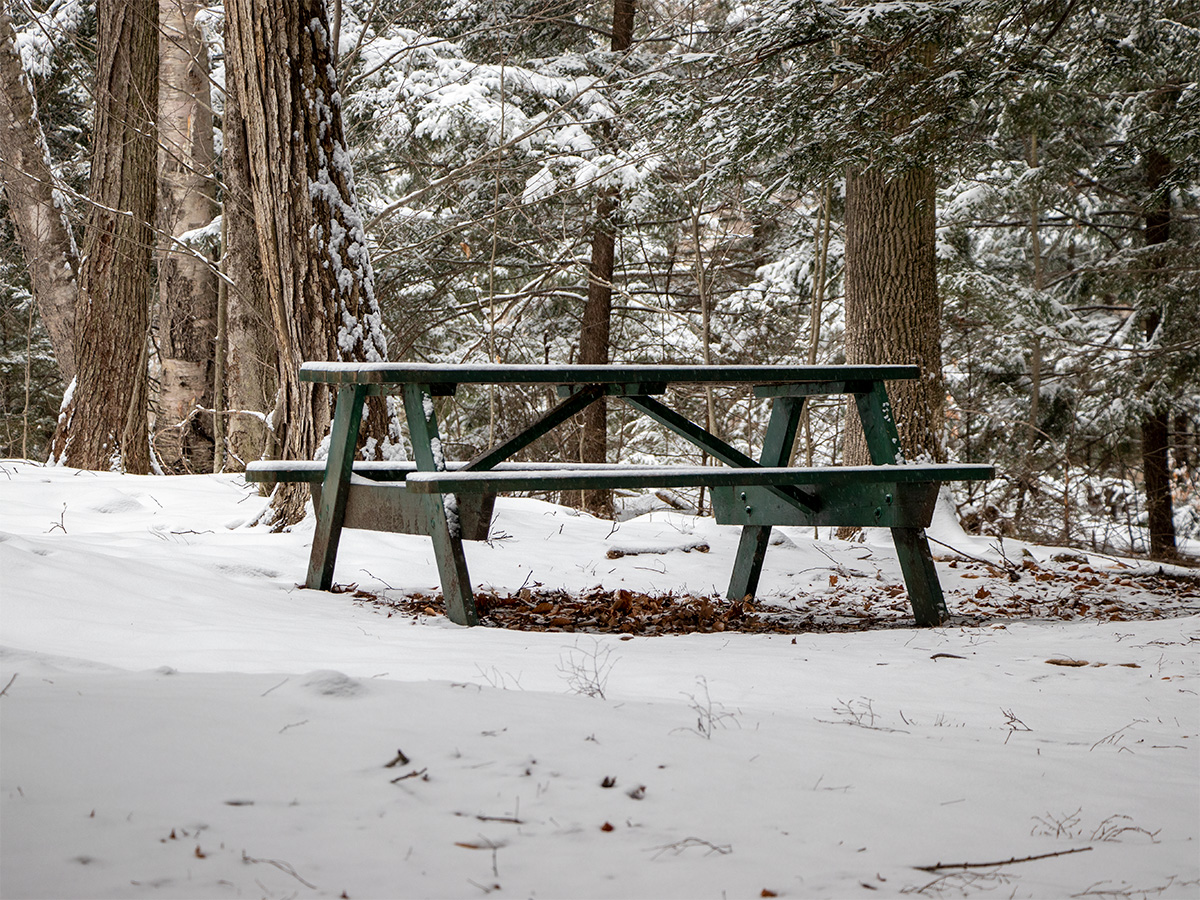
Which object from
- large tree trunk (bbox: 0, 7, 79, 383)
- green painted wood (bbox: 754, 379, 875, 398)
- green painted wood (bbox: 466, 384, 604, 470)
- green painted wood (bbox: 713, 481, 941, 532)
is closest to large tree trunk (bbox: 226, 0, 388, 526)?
green painted wood (bbox: 466, 384, 604, 470)

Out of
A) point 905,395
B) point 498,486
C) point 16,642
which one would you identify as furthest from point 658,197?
point 16,642

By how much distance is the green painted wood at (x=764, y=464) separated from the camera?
14.4 ft

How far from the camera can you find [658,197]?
35.9ft

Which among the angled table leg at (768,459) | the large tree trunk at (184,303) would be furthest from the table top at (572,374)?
the large tree trunk at (184,303)

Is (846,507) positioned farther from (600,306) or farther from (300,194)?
(600,306)

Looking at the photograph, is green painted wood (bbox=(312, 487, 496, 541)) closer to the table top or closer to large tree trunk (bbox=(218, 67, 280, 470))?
the table top

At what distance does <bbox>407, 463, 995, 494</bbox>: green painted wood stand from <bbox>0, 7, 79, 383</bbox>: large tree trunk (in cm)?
811

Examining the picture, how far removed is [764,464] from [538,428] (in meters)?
1.22

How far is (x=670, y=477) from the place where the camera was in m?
3.67

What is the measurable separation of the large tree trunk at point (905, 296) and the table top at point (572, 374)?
2873mm

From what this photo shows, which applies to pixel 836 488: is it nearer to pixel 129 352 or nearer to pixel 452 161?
pixel 129 352

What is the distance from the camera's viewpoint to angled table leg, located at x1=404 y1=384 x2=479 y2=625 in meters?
3.40

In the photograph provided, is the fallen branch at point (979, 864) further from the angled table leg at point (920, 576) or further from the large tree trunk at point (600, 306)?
the large tree trunk at point (600, 306)

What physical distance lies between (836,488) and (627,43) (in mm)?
9483
